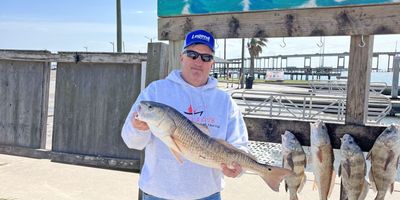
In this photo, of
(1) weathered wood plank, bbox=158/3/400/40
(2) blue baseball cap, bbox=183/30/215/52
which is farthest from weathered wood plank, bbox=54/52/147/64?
(2) blue baseball cap, bbox=183/30/215/52

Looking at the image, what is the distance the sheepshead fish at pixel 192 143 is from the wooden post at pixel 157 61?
→ 49.0 inches

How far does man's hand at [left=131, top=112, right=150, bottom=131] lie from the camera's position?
2.12 meters

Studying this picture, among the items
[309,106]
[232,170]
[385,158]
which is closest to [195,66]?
[232,170]

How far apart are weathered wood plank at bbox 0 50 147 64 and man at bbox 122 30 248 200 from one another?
1.24 meters

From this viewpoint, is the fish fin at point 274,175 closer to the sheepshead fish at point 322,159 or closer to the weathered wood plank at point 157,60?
the sheepshead fish at point 322,159

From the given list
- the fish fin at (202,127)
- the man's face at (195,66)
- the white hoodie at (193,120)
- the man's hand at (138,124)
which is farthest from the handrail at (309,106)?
the man's hand at (138,124)

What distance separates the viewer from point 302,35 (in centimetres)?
288

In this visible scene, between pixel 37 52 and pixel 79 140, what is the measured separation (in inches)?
37.3

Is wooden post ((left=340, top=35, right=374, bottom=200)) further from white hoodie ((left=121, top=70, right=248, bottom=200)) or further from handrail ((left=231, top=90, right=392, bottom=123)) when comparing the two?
handrail ((left=231, top=90, right=392, bottom=123))

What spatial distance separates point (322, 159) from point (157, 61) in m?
1.50

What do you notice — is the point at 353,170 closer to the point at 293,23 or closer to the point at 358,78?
the point at 358,78

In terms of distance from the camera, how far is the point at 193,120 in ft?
7.71

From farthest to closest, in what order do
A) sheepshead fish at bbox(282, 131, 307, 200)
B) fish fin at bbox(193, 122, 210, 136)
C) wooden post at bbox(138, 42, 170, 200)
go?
wooden post at bbox(138, 42, 170, 200), sheepshead fish at bbox(282, 131, 307, 200), fish fin at bbox(193, 122, 210, 136)

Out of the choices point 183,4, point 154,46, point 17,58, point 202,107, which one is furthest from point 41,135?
point 202,107
